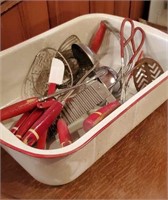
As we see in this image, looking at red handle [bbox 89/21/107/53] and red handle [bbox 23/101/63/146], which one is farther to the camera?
red handle [bbox 89/21/107/53]

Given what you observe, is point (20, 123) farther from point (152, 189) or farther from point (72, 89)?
point (152, 189)

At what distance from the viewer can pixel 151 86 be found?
1.45ft

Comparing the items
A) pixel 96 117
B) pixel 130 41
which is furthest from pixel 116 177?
pixel 130 41

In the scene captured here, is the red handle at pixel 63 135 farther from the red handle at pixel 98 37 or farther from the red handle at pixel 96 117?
the red handle at pixel 98 37

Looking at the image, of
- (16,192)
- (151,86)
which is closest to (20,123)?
(16,192)


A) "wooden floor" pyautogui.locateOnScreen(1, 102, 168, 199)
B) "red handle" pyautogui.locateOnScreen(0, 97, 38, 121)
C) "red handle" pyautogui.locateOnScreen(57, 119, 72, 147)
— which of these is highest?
"red handle" pyautogui.locateOnScreen(0, 97, 38, 121)

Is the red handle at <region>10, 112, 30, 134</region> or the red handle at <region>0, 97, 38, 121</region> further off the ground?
the red handle at <region>0, 97, 38, 121</region>

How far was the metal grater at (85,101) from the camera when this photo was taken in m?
0.50

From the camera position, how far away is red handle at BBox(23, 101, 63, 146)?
421 mm

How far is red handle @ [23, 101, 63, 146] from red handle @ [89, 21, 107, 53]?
0.69ft

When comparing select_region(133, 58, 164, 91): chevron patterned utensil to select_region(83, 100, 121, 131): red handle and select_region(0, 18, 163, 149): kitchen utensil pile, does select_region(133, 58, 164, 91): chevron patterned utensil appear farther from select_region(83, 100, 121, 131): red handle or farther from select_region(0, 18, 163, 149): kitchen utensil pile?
select_region(83, 100, 121, 131): red handle

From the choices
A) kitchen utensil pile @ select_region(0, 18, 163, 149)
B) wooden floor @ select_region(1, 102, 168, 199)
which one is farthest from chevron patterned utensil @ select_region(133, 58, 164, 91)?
wooden floor @ select_region(1, 102, 168, 199)

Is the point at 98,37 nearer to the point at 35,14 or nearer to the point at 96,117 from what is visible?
the point at 35,14

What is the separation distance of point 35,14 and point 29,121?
25 cm
